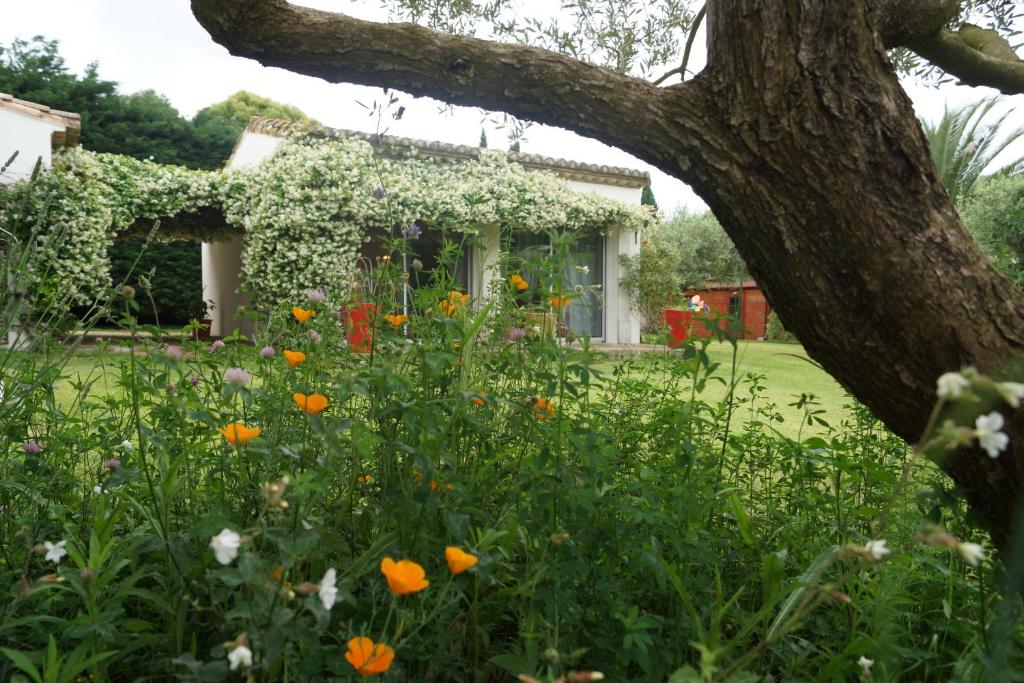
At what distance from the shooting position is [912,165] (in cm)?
146

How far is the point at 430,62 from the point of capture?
1.76 meters

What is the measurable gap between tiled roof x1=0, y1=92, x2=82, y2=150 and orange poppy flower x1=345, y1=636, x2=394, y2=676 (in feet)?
35.7

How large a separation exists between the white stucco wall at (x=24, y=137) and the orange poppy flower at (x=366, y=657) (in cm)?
1048

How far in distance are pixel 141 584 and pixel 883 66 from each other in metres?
1.95

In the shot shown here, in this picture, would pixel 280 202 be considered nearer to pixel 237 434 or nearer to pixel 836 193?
pixel 237 434

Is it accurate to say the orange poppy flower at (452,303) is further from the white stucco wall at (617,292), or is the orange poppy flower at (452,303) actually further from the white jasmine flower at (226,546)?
the white stucco wall at (617,292)

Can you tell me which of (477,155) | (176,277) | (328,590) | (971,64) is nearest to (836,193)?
(328,590)

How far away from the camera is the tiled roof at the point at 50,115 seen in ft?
30.5

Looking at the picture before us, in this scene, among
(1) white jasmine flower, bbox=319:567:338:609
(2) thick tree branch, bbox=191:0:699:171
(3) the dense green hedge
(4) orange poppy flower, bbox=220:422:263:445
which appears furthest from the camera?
(3) the dense green hedge

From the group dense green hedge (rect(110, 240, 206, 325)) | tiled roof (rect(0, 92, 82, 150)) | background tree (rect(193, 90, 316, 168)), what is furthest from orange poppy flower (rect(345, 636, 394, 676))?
background tree (rect(193, 90, 316, 168))

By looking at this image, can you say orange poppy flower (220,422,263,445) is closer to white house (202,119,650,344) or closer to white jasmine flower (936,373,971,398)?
white jasmine flower (936,373,971,398)

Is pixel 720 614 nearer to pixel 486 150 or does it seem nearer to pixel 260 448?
pixel 260 448

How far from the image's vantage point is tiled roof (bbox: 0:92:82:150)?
929cm

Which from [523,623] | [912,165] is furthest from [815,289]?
[523,623]
